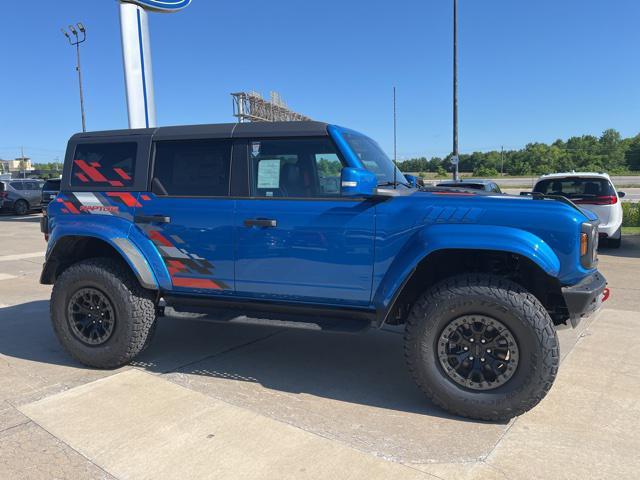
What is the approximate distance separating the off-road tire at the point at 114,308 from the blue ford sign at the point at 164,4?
9.30 m

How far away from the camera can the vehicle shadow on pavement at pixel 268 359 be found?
3.82m

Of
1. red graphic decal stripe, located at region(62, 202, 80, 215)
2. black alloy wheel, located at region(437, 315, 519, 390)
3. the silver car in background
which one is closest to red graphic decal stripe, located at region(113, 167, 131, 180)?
red graphic decal stripe, located at region(62, 202, 80, 215)

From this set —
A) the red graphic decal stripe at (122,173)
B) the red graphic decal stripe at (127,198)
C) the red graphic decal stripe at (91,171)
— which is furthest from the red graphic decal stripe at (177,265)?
the red graphic decal stripe at (91,171)

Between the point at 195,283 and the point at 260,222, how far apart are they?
0.78 metres

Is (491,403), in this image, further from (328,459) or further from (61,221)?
(61,221)

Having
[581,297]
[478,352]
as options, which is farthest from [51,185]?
[581,297]

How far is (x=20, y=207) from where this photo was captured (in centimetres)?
2438

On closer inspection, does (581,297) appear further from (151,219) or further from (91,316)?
(91,316)

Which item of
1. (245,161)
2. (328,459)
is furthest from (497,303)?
(245,161)

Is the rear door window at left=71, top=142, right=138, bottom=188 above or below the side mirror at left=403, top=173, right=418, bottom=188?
above

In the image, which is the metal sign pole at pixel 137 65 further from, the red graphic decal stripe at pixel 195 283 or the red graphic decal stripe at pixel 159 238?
the red graphic decal stripe at pixel 195 283

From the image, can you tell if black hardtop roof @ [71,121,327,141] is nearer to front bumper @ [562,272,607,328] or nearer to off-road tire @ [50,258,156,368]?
A: off-road tire @ [50,258,156,368]

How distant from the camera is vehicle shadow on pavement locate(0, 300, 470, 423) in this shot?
382 cm

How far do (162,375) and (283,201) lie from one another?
68.6 inches
